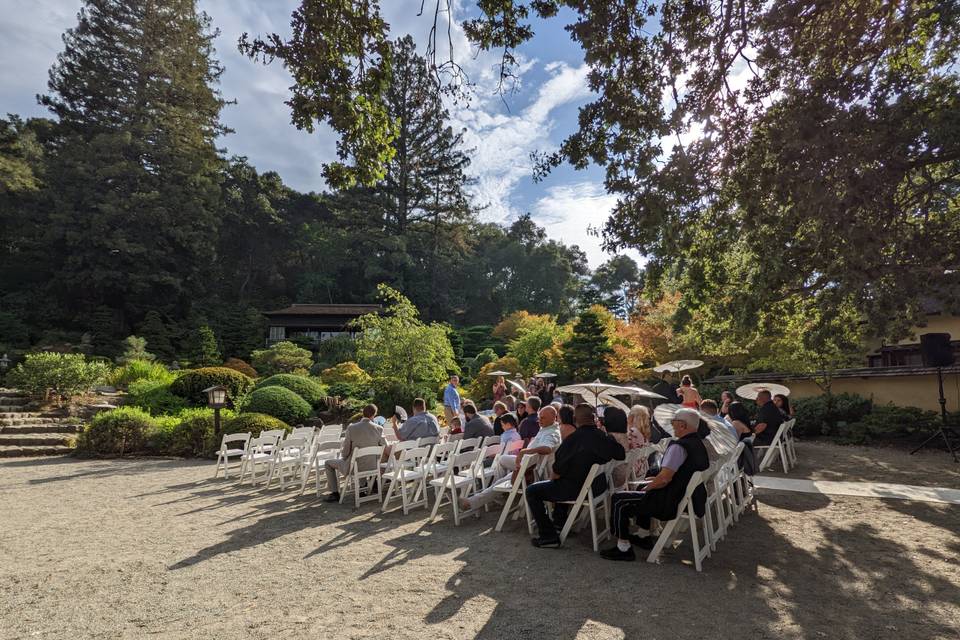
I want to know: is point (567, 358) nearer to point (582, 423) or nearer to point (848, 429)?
point (848, 429)

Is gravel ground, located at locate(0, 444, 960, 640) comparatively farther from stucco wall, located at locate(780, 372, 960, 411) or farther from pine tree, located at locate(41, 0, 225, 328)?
pine tree, located at locate(41, 0, 225, 328)

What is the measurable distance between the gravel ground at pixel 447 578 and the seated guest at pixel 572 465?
0.93 feet

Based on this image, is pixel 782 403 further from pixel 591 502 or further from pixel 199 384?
pixel 199 384

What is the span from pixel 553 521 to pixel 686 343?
734 cm

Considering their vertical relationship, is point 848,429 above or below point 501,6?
below

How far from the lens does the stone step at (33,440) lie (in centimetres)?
1233

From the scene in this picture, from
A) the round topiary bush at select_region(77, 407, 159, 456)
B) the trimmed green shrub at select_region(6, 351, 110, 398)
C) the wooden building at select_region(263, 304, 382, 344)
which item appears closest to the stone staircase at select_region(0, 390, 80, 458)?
the trimmed green shrub at select_region(6, 351, 110, 398)

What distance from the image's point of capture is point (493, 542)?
502cm

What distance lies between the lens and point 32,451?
12008mm

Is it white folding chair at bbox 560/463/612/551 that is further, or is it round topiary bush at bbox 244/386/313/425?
round topiary bush at bbox 244/386/313/425

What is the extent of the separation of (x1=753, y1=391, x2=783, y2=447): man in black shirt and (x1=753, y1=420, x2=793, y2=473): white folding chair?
76mm

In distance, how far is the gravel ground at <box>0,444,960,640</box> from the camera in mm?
3250

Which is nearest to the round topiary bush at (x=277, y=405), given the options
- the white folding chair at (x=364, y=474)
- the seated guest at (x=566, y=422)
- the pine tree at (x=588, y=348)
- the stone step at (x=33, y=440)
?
the stone step at (x=33, y=440)

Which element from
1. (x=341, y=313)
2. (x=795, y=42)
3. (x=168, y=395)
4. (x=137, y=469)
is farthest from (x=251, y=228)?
(x=795, y=42)
